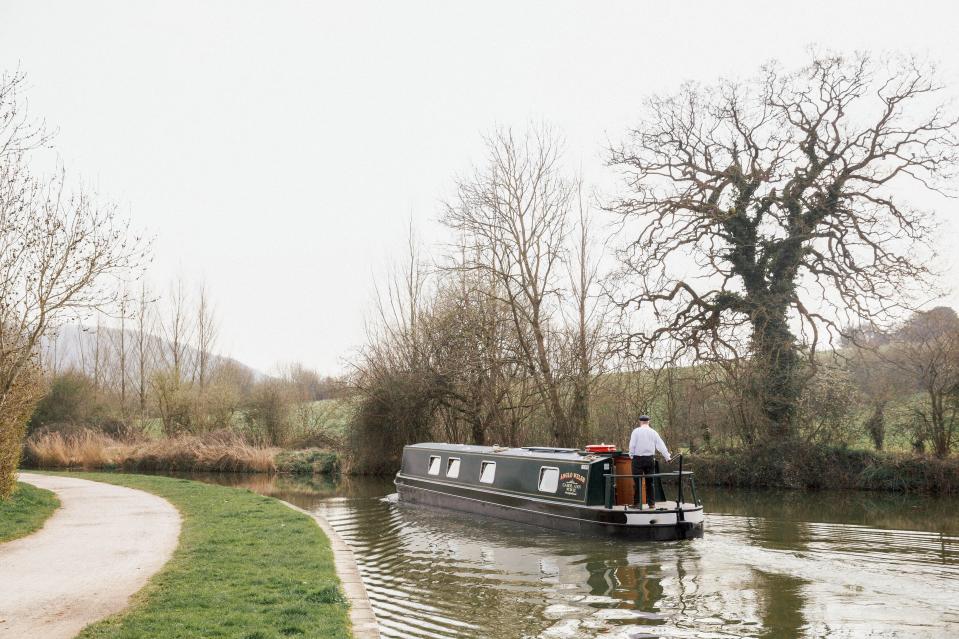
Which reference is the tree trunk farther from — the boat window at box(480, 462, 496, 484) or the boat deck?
the boat deck

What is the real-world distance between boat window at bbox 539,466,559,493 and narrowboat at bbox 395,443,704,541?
0.02 meters

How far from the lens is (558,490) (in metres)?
12.7

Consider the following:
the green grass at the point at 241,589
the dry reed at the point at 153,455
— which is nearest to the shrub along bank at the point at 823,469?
the green grass at the point at 241,589

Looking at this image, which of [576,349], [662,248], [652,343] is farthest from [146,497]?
[662,248]

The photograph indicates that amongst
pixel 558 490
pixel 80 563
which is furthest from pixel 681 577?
pixel 80 563

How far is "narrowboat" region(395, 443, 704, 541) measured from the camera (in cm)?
1122

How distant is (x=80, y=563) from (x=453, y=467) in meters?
8.71

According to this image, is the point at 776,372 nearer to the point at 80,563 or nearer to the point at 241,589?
the point at 241,589

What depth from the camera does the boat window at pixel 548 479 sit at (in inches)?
506

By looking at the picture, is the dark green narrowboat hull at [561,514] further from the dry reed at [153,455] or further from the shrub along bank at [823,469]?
the dry reed at [153,455]

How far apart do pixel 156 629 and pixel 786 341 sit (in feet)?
58.1

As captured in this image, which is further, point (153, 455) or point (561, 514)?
point (153, 455)

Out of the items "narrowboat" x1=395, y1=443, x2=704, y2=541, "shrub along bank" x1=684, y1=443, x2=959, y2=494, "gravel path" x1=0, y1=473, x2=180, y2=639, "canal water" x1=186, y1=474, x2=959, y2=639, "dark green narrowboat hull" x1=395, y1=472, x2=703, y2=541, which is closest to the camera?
"gravel path" x1=0, y1=473, x2=180, y2=639

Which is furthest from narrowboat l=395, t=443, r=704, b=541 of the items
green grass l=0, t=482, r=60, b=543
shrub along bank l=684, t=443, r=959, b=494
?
green grass l=0, t=482, r=60, b=543
